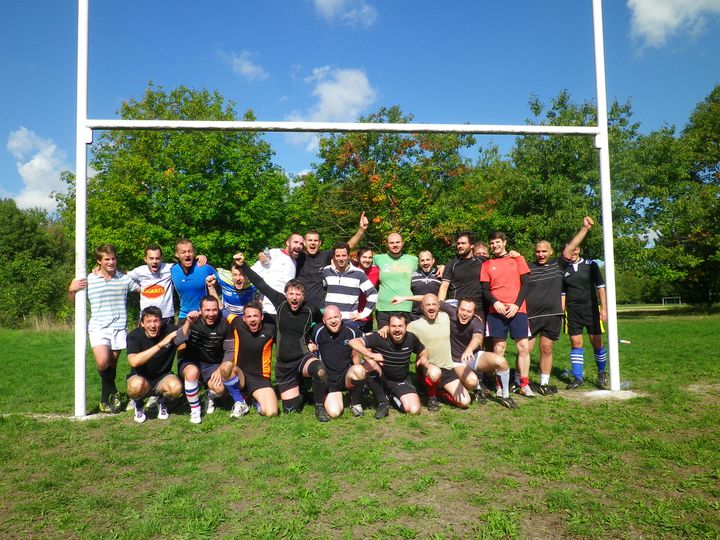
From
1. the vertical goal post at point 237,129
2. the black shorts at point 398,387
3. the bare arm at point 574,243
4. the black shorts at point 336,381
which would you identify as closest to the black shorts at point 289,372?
the black shorts at point 336,381

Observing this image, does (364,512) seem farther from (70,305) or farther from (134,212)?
(70,305)

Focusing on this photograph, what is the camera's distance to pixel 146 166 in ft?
78.7

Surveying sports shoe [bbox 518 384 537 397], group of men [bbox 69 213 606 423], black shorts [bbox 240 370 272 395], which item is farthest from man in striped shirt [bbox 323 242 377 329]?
sports shoe [bbox 518 384 537 397]

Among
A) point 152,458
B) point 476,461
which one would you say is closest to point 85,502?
point 152,458

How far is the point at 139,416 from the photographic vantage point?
530cm

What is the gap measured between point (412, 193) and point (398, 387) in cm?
1735

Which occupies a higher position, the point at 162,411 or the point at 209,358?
the point at 209,358

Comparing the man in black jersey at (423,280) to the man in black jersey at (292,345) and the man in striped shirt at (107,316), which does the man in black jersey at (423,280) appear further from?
the man in striped shirt at (107,316)

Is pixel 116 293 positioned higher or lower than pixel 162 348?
higher


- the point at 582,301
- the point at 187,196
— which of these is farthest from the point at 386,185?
the point at 582,301

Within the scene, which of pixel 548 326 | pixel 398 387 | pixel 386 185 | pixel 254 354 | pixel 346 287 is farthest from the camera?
pixel 386 185

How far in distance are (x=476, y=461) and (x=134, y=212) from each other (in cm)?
2392

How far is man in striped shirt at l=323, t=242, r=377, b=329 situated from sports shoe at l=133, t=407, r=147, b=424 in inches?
90.5

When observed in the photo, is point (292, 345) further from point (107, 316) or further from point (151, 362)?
point (107, 316)
